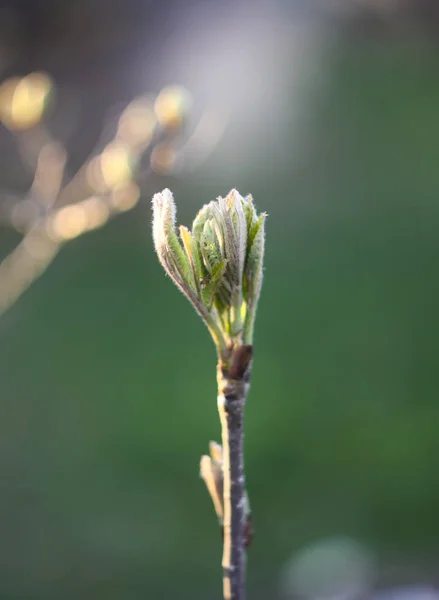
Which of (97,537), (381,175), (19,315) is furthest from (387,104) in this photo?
(97,537)

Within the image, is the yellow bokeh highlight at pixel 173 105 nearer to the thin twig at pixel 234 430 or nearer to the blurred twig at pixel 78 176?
the blurred twig at pixel 78 176

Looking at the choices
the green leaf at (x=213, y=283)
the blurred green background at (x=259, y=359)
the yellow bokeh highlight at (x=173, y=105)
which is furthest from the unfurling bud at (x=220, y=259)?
the blurred green background at (x=259, y=359)

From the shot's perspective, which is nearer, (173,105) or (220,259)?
(220,259)

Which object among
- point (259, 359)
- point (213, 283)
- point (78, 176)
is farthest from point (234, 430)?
point (259, 359)

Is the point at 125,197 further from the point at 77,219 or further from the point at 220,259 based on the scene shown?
the point at 220,259

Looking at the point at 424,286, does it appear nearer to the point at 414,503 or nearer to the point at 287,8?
the point at 414,503

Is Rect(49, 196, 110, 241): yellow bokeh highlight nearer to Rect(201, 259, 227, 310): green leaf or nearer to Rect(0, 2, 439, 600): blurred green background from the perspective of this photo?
Rect(0, 2, 439, 600): blurred green background

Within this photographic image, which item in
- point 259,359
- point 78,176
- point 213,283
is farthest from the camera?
point 259,359
